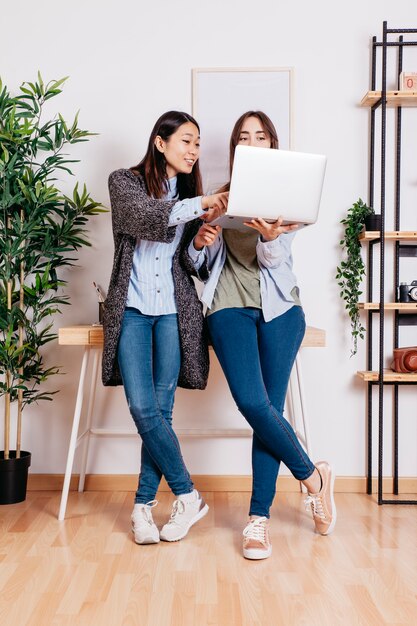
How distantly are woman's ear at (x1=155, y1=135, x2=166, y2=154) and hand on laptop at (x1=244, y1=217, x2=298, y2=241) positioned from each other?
422 mm

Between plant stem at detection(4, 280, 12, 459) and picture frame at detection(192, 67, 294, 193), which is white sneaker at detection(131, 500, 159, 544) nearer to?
plant stem at detection(4, 280, 12, 459)

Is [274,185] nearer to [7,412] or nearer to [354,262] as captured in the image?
[354,262]

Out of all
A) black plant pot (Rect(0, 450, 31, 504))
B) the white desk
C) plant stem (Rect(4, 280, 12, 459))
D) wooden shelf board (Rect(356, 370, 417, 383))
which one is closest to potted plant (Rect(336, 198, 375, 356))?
wooden shelf board (Rect(356, 370, 417, 383))

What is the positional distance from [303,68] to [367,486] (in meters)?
1.71

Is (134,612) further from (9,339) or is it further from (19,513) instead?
(9,339)

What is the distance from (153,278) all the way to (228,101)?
3.10ft

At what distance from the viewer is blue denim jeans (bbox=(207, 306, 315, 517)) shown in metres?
2.10

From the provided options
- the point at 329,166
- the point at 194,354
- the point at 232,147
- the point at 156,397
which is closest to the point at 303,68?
the point at 329,166

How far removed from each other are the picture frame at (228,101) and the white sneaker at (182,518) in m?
1.24

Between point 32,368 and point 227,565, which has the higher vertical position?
point 32,368

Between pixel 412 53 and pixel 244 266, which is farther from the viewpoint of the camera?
pixel 412 53

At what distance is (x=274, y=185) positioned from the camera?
6.41 feet

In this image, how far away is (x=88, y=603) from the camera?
1704 mm

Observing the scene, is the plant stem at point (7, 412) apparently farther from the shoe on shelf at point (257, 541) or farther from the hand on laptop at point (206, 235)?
the shoe on shelf at point (257, 541)
